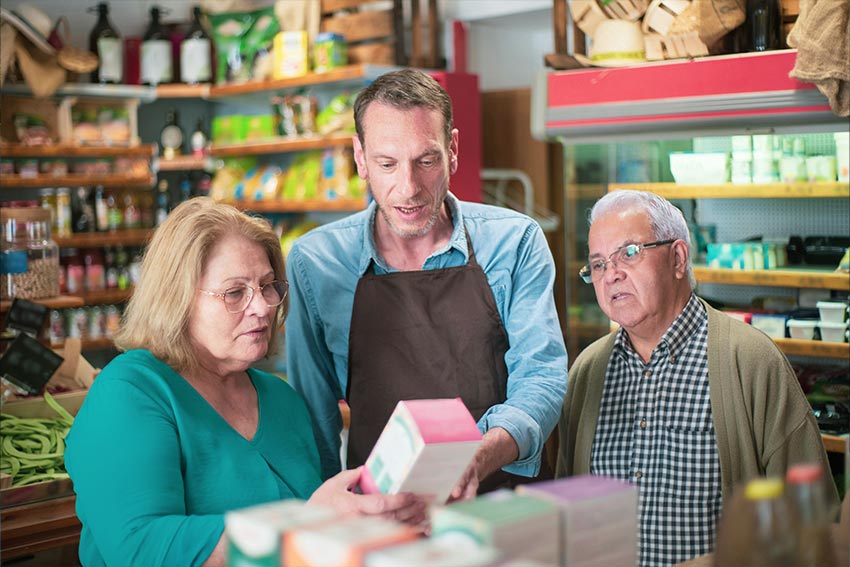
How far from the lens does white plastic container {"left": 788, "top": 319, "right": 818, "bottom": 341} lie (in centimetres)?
411

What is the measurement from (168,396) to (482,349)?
83cm

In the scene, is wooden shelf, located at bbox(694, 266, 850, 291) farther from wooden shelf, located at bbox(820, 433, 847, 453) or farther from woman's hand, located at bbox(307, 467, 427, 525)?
woman's hand, located at bbox(307, 467, 427, 525)

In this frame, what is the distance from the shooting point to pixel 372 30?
636 cm

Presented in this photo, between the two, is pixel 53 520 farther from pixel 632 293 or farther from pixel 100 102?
pixel 100 102

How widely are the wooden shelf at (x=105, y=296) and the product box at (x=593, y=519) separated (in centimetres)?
588

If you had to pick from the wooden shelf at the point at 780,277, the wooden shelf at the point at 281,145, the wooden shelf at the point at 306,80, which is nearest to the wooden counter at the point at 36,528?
the wooden shelf at the point at 780,277

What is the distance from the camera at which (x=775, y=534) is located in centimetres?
113

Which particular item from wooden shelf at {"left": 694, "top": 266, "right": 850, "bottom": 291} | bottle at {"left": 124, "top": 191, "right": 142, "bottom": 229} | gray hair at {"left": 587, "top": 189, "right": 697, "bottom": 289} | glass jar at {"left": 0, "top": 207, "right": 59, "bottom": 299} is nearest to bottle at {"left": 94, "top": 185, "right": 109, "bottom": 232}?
bottle at {"left": 124, "top": 191, "right": 142, "bottom": 229}

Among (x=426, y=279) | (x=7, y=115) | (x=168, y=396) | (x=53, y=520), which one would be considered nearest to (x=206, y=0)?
(x=7, y=115)

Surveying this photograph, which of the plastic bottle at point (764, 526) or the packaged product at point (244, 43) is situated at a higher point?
the packaged product at point (244, 43)

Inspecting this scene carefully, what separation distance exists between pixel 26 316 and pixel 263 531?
307cm

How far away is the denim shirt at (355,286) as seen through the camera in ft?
8.29

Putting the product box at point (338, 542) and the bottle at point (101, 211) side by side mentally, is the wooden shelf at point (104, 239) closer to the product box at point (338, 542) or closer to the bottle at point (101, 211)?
the bottle at point (101, 211)

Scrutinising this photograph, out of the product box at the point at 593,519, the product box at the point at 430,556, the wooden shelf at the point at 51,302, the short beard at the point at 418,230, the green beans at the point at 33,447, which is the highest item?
the short beard at the point at 418,230
